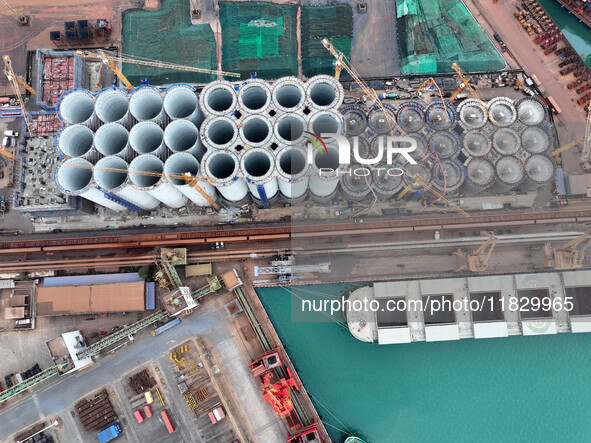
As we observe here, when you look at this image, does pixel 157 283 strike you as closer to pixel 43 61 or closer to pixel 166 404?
pixel 166 404

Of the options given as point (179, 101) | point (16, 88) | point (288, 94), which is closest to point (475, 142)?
point (288, 94)

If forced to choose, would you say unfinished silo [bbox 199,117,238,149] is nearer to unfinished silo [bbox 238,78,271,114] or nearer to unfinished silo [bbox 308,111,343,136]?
unfinished silo [bbox 238,78,271,114]

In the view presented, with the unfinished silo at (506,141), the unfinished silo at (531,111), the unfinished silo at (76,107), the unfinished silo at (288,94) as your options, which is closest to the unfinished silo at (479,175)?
the unfinished silo at (506,141)

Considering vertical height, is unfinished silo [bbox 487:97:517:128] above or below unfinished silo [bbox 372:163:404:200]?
above

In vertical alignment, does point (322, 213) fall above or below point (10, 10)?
below

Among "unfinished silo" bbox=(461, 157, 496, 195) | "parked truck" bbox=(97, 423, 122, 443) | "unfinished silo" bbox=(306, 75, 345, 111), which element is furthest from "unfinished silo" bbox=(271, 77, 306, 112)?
"parked truck" bbox=(97, 423, 122, 443)

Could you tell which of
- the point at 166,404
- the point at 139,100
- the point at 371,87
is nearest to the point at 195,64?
the point at 139,100

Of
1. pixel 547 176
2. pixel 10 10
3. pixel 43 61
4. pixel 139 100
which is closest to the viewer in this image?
pixel 139 100

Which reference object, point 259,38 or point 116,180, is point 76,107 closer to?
point 116,180
